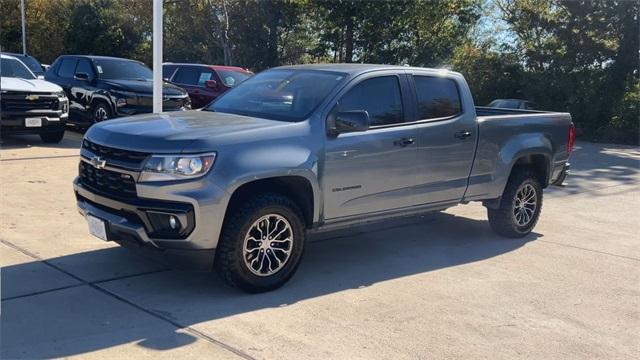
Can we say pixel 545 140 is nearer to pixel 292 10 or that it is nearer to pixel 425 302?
pixel 425 302

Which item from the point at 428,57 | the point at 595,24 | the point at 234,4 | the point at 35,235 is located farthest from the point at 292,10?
the point at 35,235

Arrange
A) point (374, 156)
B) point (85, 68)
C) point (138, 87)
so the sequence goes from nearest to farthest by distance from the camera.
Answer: point (374, 156) < point (138, 87) < point (85, 68)

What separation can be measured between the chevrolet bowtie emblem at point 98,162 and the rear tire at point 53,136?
823 centimetres

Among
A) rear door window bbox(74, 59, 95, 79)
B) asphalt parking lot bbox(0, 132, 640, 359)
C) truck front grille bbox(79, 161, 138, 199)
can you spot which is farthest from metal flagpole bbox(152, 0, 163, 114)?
rear door window bbox(74, 59, 95, 79)

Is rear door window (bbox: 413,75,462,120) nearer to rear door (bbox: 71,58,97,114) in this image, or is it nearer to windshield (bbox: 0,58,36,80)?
windshield (bbox: 0,58,36,80)

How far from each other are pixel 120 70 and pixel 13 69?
2331 mm

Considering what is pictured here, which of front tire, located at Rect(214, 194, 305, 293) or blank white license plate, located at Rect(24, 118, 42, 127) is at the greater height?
blank white license plate, located at Rect(24, 118, 42, 127)

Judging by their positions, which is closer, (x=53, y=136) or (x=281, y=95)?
(x=281, y=95)

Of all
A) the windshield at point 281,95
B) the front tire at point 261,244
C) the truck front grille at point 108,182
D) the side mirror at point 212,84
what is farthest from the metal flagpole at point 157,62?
the side mirror at point 212,84

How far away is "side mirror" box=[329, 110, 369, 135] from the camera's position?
→ 18.5ft

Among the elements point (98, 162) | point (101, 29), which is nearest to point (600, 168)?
point (98, 162)

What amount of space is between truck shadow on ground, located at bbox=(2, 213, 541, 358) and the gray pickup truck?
13.3 inches

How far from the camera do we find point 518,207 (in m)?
7.75

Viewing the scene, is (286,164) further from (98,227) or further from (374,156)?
(98,227)
